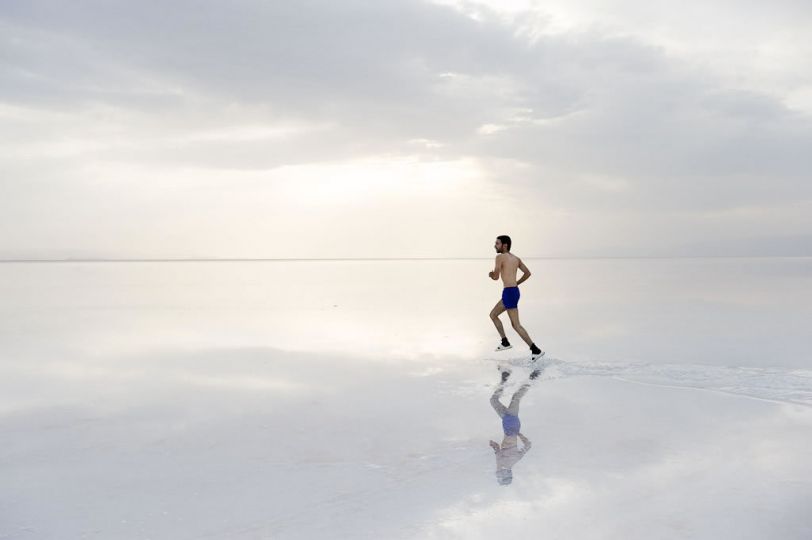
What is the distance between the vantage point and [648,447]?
19.4 feet

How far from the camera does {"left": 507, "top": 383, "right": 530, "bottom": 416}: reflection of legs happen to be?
24.2 ft

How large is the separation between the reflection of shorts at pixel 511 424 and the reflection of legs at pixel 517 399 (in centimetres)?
19

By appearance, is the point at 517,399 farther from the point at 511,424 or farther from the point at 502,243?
the point at 502,243

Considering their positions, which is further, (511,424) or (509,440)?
(511,424)

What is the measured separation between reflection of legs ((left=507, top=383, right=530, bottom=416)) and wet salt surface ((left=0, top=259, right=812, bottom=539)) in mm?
133

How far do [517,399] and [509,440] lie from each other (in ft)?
6.44

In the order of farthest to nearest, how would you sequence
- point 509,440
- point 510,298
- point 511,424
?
point 510,298, point 511,424, point 509,440

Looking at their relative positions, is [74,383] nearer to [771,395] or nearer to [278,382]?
[278,382]

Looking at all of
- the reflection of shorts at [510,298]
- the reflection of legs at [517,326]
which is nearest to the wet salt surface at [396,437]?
the reflection of legs at [517,326]

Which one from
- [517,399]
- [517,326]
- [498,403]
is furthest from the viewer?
[517,326]

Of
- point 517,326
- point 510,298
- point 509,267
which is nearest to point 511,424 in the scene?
point 517,326

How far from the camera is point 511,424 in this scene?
6.75 meters

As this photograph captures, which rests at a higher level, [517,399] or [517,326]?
[517,326]

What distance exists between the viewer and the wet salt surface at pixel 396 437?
14.1 ft
